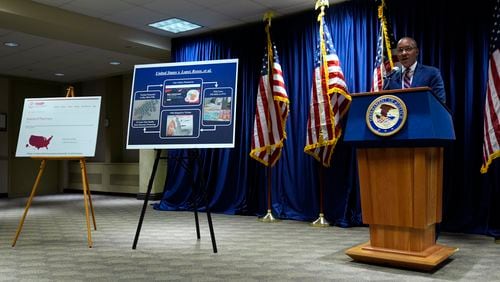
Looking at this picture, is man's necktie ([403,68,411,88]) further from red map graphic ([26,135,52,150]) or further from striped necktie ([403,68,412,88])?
red map graphic ([26,135,52,150])

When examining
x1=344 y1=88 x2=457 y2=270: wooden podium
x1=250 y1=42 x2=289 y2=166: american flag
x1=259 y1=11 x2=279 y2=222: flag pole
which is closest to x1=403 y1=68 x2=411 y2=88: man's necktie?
x1=344 y1=88 x2=457 y2=270: wooden podium

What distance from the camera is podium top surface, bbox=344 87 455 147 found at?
8.56ft

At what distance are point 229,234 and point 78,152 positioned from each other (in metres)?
1.56

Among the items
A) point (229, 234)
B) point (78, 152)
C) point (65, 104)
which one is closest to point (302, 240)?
point (229, 234)

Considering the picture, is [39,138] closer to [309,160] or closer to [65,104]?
[65,104]

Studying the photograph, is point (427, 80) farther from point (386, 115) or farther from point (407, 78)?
point (386, 115)

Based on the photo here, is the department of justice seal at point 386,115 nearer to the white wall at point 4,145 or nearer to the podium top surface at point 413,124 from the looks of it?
the podium top surface at point 413,124

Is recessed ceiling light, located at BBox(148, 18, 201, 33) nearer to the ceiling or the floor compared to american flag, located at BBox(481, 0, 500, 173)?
nearer to the ceiling

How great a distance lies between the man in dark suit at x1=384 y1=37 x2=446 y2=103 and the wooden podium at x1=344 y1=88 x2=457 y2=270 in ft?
0.81

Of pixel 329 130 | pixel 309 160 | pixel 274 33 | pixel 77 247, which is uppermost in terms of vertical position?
pixel 274 33

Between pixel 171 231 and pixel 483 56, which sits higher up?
pixel 483 56

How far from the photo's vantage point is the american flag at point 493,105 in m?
3.74

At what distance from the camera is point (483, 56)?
424 centimetres

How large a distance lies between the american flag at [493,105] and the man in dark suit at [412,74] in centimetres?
98
